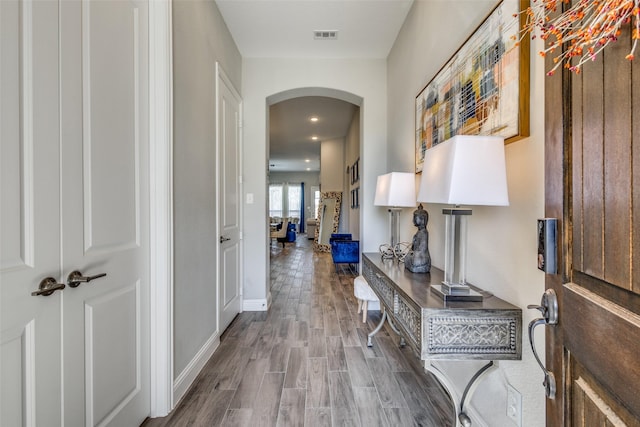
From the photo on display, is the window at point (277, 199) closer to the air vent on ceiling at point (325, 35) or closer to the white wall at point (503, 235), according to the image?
the air vent on ceiling at point (325, 35)

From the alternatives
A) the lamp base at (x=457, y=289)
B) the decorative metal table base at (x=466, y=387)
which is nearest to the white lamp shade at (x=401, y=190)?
the lamp base at (x=457, y=289)

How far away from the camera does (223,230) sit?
8.91ft

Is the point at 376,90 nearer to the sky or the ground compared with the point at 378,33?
nearer to the ground

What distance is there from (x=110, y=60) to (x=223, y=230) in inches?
63.4

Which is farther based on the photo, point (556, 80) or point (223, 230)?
point (223, 230)

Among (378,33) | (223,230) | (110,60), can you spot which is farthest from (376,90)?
(110,60)

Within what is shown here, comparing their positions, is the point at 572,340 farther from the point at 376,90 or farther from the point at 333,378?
the point at 376,90

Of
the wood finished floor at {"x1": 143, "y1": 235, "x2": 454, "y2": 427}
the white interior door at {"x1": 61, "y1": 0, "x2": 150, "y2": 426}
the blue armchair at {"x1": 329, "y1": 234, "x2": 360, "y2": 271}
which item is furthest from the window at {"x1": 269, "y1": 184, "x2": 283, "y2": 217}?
the white interior door at {"x1": 61, "y1": 0, "x2": 150, "y2": 426}

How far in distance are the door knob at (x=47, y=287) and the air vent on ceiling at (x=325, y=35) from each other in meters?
2.82

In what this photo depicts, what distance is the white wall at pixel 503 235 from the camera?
109cm

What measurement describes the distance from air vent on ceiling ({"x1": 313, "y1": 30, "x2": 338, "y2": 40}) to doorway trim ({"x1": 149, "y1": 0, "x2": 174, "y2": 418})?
5.08 feet

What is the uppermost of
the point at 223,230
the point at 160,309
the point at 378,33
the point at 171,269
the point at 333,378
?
the point at 378,33

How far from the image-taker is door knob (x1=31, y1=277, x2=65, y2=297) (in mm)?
991

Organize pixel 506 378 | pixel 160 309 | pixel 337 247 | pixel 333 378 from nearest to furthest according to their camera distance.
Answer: pixel 506 378
pixel 160 309
pixel 333 378
pixel 337 247
